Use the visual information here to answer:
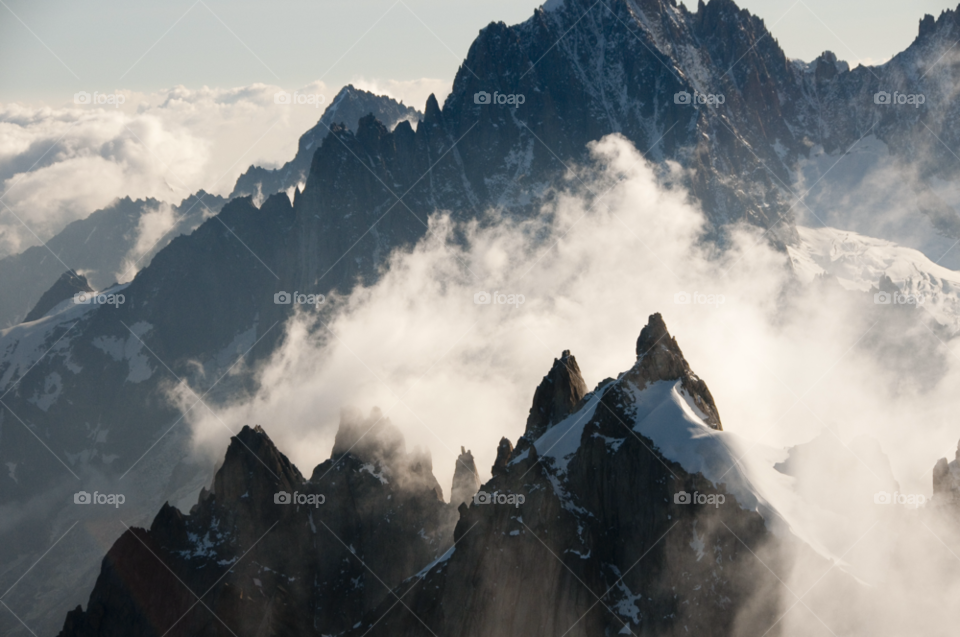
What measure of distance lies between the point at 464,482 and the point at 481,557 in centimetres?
5174

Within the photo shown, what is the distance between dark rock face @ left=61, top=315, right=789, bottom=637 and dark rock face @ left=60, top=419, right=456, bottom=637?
0.23 meters

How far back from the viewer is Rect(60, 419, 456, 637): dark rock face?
10256cm

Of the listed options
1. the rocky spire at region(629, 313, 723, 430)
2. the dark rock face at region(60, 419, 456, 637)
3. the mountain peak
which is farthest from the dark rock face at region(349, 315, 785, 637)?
the mountain peak

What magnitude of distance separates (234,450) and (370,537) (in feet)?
87.0

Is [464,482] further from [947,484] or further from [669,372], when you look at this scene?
[947,484]

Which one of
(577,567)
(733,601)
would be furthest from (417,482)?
(733,601)

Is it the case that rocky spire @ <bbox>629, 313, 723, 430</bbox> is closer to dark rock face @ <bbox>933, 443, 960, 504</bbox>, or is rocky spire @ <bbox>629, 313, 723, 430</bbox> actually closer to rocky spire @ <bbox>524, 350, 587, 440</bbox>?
rocky spire @ <bbox>524, 350, 587, 440</bbox>

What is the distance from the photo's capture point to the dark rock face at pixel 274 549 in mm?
102562

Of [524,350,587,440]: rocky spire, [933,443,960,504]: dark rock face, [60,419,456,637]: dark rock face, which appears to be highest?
[524,350,587,440]: rocky spire

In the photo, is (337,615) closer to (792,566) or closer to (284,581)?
(284,581)

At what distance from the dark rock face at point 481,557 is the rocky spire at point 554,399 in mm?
4860

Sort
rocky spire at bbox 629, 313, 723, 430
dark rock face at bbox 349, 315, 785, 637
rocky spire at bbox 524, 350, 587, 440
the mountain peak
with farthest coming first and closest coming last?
1. the mountain peak
2. rocky spire at bbox 524, 350, 587, 440
3. rocky spire at bbox 629, 313, 723, 430
4. dark rock face at bbox 349, 315, 785, 637

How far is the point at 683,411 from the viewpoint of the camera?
279 feet

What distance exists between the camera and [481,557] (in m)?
83.2
